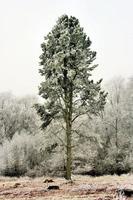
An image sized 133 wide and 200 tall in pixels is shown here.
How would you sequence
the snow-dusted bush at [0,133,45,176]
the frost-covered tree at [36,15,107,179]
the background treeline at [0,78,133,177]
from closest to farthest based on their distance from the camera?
the frost-covered tree at [36,15,107,179], the background treeline at [0,78,133,177], the snow-dusted bush at [0,133,45,176]

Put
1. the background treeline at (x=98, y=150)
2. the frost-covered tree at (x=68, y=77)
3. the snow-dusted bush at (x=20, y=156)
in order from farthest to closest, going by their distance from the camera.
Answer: the snow-dusted bush at (x=20, y=156) → the background treeline at (x=98, y=150) → the frost-covered tree at (x=68, y=77)

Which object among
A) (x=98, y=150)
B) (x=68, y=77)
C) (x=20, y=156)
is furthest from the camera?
(x=20, y=156)

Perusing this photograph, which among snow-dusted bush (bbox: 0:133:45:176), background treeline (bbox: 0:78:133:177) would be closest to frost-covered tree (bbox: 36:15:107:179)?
background treeline (bbox: 0:78:133:177)

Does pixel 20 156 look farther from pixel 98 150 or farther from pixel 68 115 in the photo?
pixel 68 115

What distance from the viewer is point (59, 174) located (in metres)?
66.6

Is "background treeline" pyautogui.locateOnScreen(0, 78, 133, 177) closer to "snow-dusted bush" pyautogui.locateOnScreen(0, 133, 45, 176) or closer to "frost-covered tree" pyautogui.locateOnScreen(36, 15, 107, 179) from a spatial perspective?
"snow-dusted bush" pyautogui.locateOnScreen(0, 133, 45, 176)

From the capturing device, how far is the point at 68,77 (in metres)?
36.8

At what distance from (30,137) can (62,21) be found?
42606 millimetres

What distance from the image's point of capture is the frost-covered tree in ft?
121

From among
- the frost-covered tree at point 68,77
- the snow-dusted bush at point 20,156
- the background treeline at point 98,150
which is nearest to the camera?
the frost-covered tree at point 68,77

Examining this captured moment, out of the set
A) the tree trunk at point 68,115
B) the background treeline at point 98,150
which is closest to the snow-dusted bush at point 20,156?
the background treeline at point 98,150

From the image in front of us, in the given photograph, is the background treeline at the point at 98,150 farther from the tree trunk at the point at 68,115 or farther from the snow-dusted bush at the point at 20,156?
the tree trunk at the point at 68,115

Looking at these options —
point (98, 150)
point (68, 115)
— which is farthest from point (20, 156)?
point (68, 115)

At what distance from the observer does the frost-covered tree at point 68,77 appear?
3681cm
